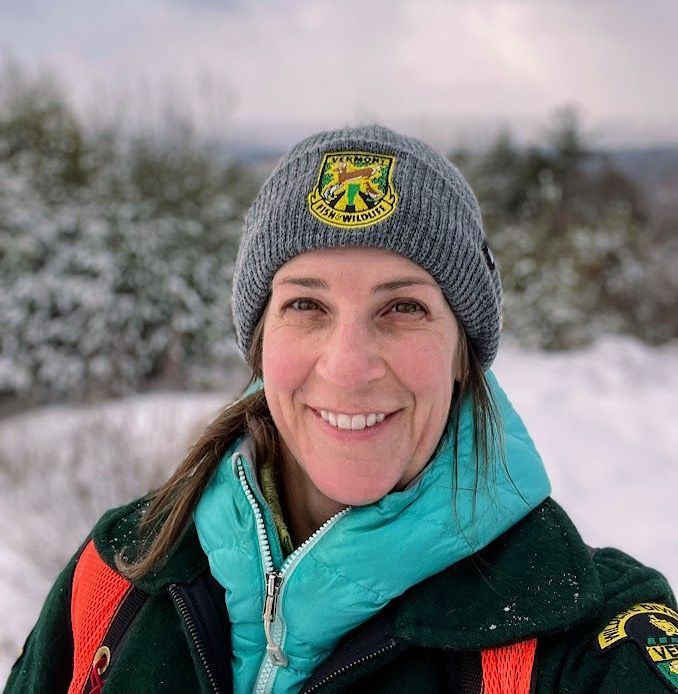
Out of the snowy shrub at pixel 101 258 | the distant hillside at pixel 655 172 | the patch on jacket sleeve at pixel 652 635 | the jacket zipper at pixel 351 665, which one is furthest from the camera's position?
the distant hillside at pixel 655 172

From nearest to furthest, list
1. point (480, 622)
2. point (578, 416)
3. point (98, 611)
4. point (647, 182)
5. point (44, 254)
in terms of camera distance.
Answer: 1. point (480, 622)
2. point (98, 611)
3. point (578, 416)
4. point (44, 254)
5. point (647, 182)

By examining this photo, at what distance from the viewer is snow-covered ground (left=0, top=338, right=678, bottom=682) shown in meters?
4.55

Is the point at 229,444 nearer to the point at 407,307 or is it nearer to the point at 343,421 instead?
the point at 343,421

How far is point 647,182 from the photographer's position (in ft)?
65.5

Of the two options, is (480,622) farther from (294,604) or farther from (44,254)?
(44,254)

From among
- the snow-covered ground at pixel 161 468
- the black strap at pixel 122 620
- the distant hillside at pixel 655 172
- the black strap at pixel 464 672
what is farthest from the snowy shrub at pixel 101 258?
the distant hillside at pixel 655 172

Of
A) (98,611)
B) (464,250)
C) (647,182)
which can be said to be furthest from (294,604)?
(647,182)

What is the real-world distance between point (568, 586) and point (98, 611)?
102 centimetres

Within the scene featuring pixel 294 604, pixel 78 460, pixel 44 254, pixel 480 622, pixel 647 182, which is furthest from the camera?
pixel 647 182

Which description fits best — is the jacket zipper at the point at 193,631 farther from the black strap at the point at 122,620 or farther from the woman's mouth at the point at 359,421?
the woman's mouth at the point at 359,421

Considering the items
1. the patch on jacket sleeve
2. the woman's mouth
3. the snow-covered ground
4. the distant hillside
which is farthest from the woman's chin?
the distant hillside

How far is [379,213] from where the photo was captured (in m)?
1.34

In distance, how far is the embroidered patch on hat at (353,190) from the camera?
1.34m

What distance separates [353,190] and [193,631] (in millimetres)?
971
